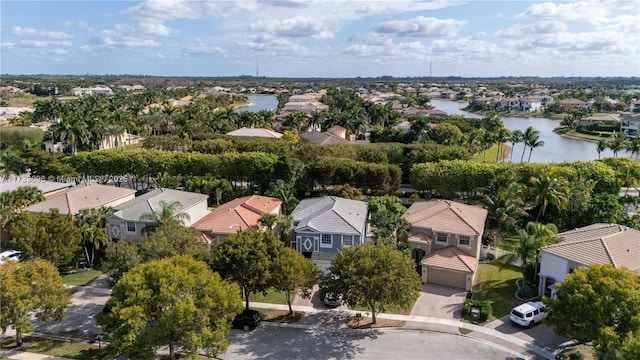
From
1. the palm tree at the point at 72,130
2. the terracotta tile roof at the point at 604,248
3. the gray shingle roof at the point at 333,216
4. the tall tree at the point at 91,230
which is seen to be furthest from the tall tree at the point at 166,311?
the palm tree at the point at 72,130

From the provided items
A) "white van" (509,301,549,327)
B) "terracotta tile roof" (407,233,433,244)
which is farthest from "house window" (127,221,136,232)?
"white van" (509,301,549,327)

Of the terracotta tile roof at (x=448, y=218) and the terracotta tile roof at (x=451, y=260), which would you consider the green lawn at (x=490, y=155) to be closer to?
the terracotta tile roof at (x=448, y=218)

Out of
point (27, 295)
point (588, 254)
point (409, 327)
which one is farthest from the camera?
point (588, 254)

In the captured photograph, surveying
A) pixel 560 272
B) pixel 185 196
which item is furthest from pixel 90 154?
pixel 560 272

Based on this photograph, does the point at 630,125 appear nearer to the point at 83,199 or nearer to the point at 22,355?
the point at 83,199

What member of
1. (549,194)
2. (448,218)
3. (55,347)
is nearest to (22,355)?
(55,347)

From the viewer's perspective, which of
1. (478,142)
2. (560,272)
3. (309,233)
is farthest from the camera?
(478,142)

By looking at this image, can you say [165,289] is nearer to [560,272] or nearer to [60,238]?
[60,238]
